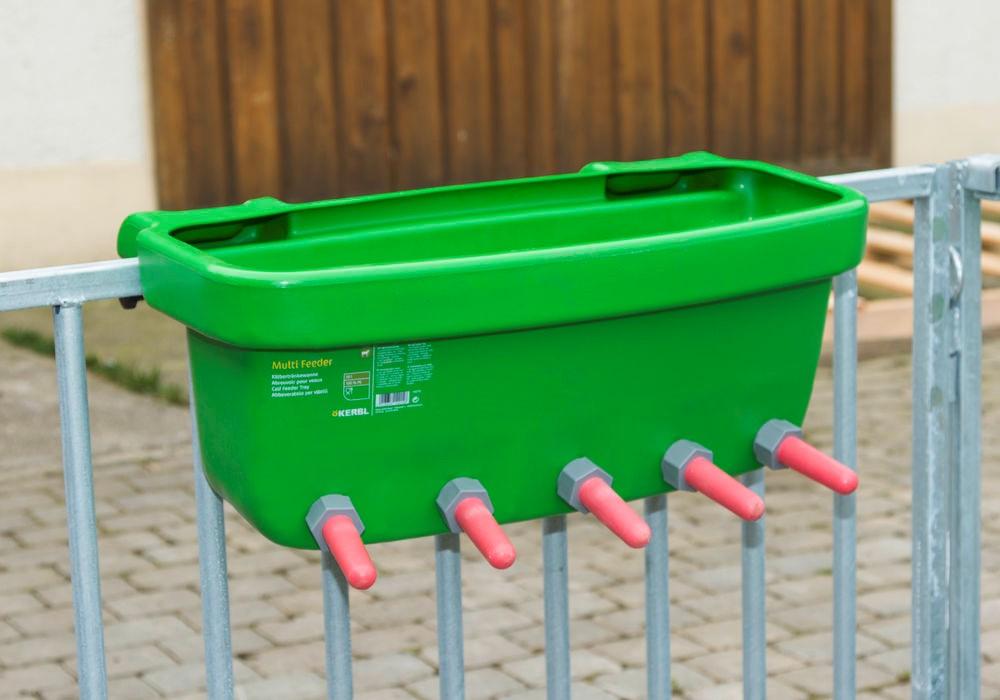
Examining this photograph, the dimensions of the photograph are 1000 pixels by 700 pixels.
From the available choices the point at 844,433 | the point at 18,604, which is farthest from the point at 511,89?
the point at 844,433

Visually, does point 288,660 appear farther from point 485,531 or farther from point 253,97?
point 253,97

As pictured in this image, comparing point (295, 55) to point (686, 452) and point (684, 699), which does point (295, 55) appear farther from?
point (686, 452)

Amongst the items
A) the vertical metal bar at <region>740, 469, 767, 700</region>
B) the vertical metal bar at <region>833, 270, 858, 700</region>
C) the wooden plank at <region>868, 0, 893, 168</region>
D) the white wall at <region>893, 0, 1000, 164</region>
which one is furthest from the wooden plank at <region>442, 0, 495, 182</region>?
the vertical metal bar at <region>740, 469, 767, 700</region>

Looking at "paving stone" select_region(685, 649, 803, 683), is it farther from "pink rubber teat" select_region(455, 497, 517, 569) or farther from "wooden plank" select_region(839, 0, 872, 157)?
"wooden plank" select_region(839, 0, 872, 157)

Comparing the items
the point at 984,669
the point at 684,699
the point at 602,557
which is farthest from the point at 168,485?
the point at 984,669

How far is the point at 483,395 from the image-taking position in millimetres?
1964

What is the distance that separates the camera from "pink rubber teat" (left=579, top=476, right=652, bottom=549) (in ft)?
6.37

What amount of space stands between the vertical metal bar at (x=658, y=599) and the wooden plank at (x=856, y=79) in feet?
24.9

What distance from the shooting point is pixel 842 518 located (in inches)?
96.7

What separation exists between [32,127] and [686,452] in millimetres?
6337

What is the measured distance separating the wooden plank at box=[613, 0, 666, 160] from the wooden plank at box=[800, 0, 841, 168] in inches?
33.5

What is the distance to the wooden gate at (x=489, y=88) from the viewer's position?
8.20 m

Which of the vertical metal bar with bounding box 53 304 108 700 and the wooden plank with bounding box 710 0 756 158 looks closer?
the vertical metal bar with bounding box 53 304 108 700

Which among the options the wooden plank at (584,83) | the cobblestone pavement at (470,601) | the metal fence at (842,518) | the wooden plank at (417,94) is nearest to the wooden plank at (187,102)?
the wooden plank at (417,94)
